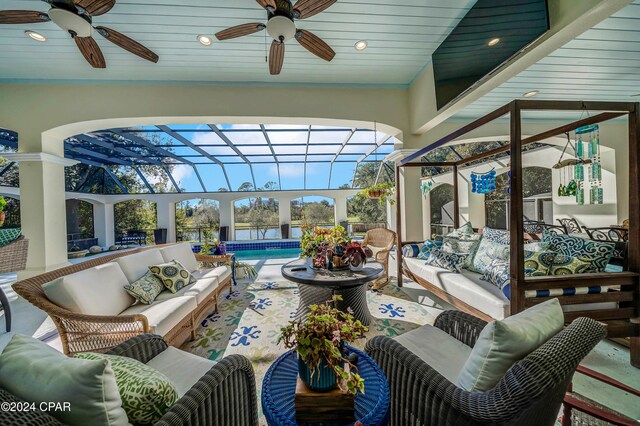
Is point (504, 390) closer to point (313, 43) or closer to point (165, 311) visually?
point (165, 311)

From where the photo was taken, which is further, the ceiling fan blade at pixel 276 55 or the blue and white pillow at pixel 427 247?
the blue and white pillow at pixel 427 247

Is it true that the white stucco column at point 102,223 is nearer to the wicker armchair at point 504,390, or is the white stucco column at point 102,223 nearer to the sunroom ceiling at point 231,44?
the sunroom ceiling at point 231,44

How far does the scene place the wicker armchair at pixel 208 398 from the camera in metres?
0.66

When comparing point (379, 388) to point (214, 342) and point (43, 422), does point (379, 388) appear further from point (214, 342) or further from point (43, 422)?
point (214, 342)

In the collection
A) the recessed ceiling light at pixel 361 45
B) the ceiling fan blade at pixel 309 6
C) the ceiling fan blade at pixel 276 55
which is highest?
the recessed ceiling light at pixel 361 45

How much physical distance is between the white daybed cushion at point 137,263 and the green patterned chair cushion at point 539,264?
12.8 feet

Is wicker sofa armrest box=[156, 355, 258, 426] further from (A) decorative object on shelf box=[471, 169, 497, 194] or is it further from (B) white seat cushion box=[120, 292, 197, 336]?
(A) decorative object on shelf box=[471, 169, 497, 194]

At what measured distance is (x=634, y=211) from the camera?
6.42 feet

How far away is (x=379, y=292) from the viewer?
3844mm

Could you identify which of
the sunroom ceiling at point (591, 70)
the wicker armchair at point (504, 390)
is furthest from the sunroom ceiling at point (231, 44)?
the wicker armchair at point (504, 390)

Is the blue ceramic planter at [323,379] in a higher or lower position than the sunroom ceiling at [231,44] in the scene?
lower

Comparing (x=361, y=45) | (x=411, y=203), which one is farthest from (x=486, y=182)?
(x=361, y=45)

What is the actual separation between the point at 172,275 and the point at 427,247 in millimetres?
3633

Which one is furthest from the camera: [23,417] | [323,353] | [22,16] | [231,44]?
[231,44]
